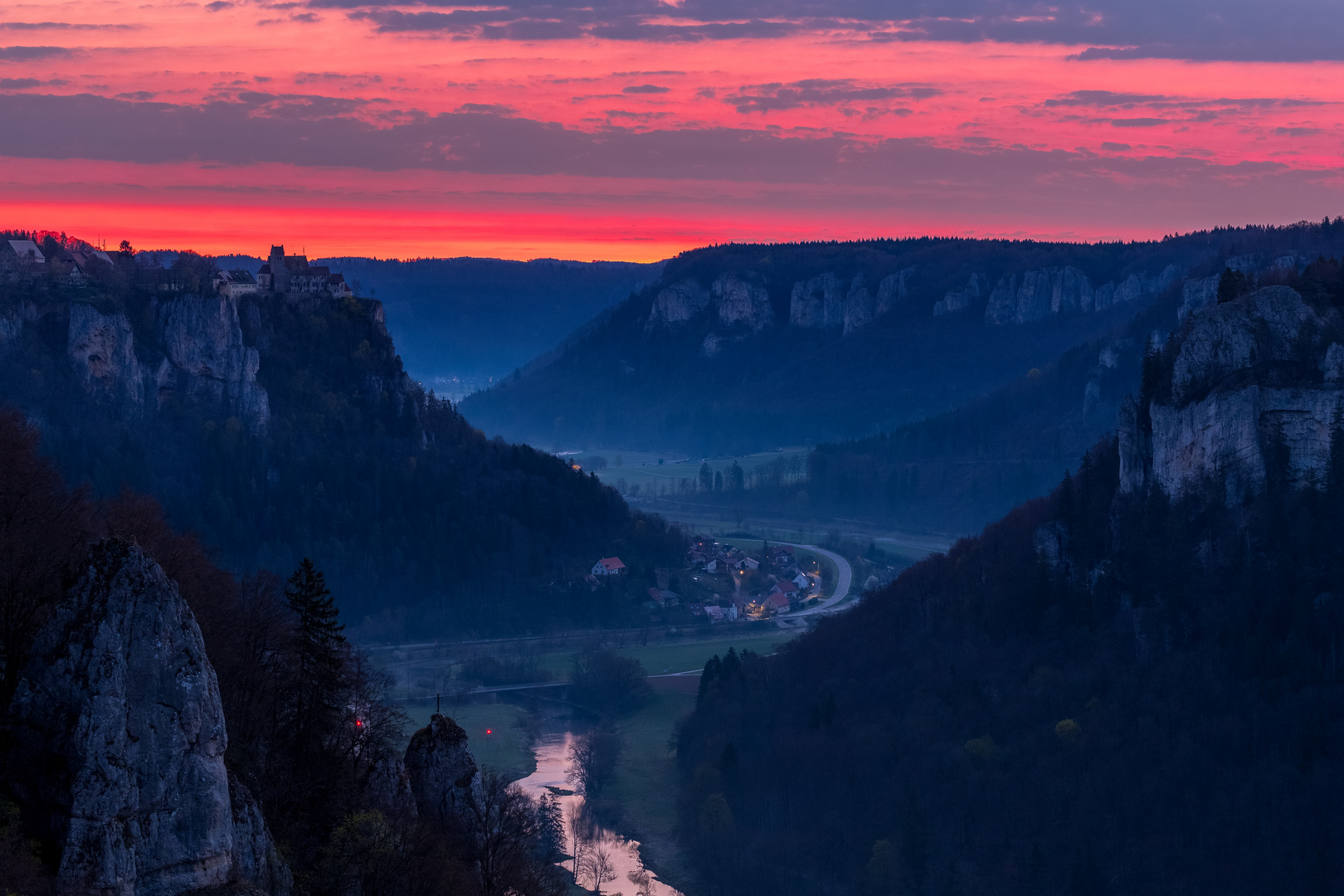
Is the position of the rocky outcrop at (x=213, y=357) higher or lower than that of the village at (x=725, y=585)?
higher

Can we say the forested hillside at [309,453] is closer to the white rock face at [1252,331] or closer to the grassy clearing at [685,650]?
the grassy clearing at [685,650]

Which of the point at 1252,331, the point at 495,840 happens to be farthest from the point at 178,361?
the point at 495,840

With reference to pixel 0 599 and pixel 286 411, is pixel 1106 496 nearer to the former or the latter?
pixel 0 599

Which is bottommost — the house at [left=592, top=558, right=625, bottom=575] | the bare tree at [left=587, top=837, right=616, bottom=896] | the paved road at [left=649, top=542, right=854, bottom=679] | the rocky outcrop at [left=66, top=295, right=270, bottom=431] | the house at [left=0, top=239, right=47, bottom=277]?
the bare tree at [left=587, top=837, right=616, bottom=896]

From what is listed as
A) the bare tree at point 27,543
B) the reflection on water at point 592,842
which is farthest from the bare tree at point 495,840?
the reflection on water at point 592,842

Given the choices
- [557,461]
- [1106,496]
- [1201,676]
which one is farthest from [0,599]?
[557,461]

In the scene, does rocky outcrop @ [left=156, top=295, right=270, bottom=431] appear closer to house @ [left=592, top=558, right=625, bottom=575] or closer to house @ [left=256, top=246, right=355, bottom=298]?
house @ [left=256, top=246, right=355, bottom=298]

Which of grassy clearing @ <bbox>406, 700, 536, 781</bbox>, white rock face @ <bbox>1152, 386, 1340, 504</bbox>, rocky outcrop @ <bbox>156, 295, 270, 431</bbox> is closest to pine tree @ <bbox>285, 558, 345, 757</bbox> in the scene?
grassy clearing @ <bbox>406, 700, 536, 781</bbox>
